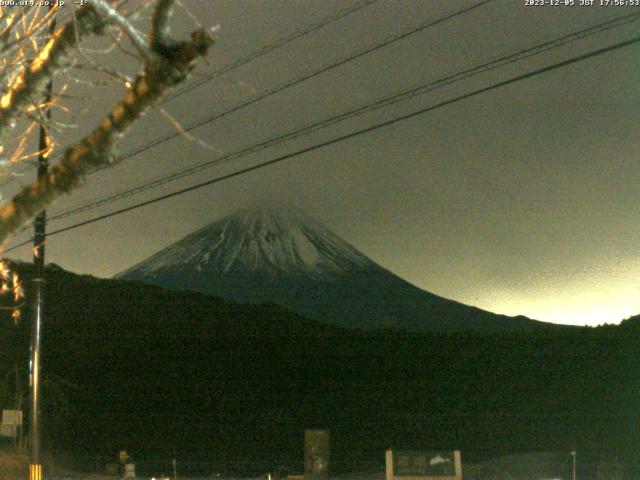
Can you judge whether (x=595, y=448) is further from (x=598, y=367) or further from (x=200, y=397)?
(x=200, y=397)

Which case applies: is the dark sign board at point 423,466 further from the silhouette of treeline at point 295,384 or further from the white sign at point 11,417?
the silhouette of treeline at point 295,384

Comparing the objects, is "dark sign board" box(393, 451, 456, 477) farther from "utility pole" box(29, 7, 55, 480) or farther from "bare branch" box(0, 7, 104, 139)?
"bare branch" box(0, 7, 104, 139)

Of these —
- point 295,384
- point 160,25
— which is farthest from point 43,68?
point 295,384

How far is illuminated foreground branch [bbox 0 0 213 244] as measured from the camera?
5.31 meters

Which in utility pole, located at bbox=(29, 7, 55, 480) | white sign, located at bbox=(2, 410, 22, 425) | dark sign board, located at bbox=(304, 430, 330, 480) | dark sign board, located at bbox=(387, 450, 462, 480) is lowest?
dark sign board, located at bbox=(304, 430, 330, 480)

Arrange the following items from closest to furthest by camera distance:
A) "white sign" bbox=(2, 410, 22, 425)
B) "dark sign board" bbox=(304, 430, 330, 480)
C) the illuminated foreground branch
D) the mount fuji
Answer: the illuminated foreground branch
"dark sign board" bbox=(304, 430, 330, 480)
"white sign" bbox=(2, 410, 22, 425)
the mount fuji

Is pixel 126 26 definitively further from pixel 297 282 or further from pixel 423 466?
pixel 297 282

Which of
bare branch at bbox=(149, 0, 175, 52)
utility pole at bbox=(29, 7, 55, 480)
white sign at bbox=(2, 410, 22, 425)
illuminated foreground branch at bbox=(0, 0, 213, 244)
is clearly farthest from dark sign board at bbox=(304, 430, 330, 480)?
bare branch at bbox=(149, 0, 175, 52)

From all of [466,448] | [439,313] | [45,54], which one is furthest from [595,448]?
[439,313]

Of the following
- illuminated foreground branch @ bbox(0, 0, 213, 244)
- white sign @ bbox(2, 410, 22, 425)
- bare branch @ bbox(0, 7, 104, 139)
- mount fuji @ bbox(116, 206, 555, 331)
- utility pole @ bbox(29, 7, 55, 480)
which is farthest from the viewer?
mount fuji @ bbox(116, 206, 555, 331)

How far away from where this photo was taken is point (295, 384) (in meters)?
71.0

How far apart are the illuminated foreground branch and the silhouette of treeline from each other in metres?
38.8

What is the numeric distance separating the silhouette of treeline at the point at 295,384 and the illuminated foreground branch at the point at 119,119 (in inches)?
1526

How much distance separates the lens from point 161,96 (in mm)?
5555
